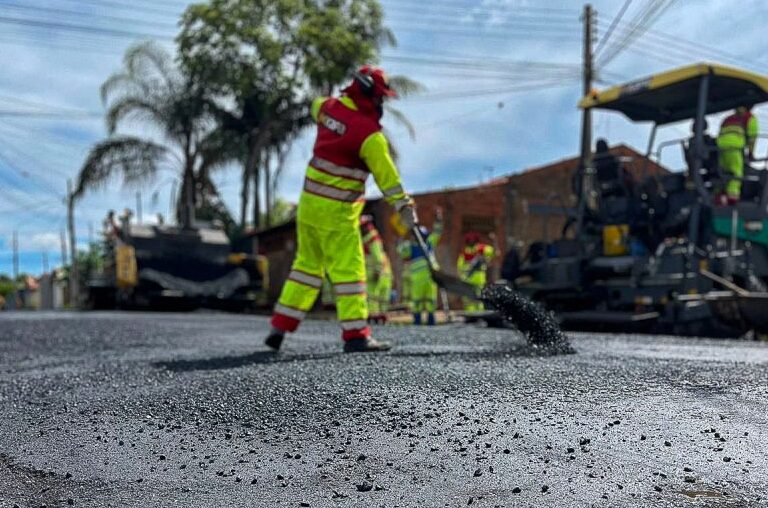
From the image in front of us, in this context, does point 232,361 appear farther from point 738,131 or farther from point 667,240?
point 738,131

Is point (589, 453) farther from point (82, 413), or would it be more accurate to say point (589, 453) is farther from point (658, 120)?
point (658, 120)

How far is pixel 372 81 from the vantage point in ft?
15.1

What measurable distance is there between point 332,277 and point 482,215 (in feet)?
Result: 52.4

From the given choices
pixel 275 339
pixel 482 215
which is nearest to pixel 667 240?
pixel 275 339

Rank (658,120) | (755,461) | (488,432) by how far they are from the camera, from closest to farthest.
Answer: (755,461) → (488,432) → (658,120)

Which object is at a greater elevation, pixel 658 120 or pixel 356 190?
pixel 658 120

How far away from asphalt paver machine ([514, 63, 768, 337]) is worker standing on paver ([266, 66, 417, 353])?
350 centimetres

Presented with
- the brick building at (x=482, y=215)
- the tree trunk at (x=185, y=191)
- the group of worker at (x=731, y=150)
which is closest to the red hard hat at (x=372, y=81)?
the group of worker at (x=731, y=150)

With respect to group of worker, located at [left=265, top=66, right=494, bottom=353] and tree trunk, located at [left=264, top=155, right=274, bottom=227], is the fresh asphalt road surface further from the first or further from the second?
tree trunk, located at [left=264, top=155, right=274, bottom=227]

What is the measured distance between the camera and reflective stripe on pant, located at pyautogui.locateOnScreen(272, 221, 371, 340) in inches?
179

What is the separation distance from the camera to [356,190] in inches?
183

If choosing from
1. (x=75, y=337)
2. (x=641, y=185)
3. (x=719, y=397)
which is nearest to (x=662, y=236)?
(x=641, y=185)

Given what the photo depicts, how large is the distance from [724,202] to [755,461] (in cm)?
586

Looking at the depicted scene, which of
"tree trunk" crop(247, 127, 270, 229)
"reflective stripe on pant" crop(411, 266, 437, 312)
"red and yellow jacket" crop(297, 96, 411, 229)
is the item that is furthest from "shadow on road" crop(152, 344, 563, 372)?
"tree trunk" crop(247, 127, 270, 229)
